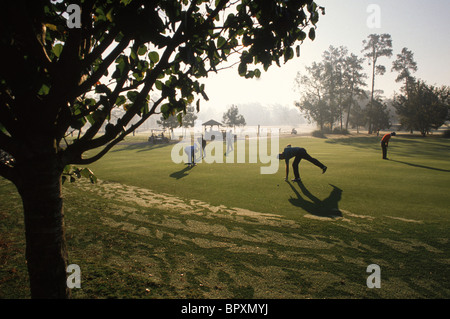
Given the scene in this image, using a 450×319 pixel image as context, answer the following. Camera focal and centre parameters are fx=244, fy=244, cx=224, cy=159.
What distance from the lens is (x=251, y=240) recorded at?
5457mm

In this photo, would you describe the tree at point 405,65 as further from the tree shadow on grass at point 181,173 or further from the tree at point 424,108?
the tree shadow on grass at point 181,173

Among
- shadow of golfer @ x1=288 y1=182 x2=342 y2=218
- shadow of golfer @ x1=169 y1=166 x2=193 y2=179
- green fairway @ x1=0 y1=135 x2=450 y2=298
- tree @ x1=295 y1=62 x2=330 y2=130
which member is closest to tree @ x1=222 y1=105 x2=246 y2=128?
tree @ x1=295 y1=62 x2=330 y2=130

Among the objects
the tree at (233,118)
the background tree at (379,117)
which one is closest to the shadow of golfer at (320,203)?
the background tree at (379,117)

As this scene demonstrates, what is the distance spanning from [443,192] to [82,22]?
37.8ft

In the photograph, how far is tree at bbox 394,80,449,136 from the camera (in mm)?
40469

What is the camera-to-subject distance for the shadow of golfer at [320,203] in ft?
23.6

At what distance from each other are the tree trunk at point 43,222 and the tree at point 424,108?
52.7m

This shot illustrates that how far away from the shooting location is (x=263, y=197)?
29.2ft

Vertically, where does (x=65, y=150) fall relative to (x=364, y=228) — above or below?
above

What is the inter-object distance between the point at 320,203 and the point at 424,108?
153 ft

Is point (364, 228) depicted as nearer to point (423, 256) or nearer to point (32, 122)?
point (423, 256)
